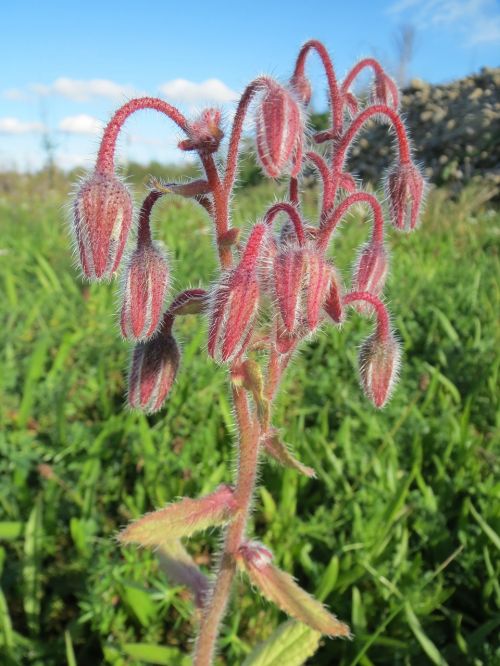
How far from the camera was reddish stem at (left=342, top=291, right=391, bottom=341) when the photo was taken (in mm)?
1392

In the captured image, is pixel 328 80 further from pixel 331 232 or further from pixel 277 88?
pixel 331 232

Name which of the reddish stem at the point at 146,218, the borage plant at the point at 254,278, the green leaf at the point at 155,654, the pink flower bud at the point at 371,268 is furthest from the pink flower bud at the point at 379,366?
the green leaf at the point at 155,654

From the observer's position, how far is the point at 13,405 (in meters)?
2.66

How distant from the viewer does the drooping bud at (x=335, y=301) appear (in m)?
1.26

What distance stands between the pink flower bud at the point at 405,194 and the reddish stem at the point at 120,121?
0.57 metres

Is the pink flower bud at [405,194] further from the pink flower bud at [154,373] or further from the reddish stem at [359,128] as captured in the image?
the pink flower bud at [154,373]

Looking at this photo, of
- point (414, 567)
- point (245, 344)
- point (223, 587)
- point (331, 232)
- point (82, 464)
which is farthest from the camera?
point (82, 464)

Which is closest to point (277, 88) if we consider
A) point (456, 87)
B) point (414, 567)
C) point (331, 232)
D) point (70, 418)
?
point (331, 232)

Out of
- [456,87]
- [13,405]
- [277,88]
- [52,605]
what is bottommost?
[52,605]

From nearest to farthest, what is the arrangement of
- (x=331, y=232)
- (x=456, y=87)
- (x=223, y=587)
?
1. (x=331, y=232)
2. (x=223, y=587)
3. (x=456, y=87)

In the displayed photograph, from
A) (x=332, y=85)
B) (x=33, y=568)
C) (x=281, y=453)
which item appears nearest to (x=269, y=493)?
(x=33, y=568)

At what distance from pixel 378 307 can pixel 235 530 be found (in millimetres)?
611

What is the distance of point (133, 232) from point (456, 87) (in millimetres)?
10683

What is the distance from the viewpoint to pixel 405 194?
60.8 inches
